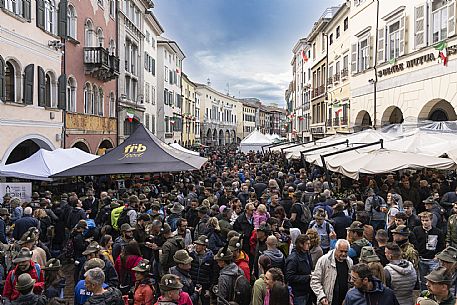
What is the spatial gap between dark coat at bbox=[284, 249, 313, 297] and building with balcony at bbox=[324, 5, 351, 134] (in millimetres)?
25899

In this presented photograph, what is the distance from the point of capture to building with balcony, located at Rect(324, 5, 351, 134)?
3159 centimetres

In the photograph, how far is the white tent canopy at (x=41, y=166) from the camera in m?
13.5

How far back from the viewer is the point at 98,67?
23562 mm

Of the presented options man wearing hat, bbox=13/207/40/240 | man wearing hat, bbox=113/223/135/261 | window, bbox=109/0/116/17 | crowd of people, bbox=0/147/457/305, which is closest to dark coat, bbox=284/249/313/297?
crowd of people, bbox=0/147/457/305

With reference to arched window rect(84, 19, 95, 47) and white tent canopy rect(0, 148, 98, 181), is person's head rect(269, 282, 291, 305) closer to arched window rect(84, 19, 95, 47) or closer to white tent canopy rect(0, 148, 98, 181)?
white tent canopy rect(0, 148, 98, 181)

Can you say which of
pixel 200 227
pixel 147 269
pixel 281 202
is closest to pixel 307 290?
pixel 147 269

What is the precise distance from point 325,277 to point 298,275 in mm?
400

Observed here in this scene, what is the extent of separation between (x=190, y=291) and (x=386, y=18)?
21.3 meters

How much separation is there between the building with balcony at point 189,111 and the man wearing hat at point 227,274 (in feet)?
172

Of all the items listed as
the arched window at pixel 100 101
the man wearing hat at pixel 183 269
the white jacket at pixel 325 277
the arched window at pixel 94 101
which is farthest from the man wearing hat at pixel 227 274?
the arched window at pixel 100 101

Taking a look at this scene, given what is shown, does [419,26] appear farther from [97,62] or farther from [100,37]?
[100,37]

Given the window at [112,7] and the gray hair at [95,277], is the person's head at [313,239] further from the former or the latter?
the window at [112,7]

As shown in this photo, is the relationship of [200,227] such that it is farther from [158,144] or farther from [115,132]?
[115,132]

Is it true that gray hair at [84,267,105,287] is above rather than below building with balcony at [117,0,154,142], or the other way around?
below
